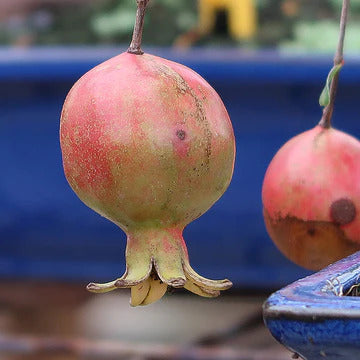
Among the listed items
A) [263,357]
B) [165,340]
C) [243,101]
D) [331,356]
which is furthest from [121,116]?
[165,340]

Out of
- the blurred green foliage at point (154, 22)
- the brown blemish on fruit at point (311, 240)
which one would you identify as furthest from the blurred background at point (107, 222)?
the brown blemish on fruit at point (311, 240)

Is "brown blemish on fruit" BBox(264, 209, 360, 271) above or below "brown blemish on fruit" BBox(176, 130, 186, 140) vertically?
below

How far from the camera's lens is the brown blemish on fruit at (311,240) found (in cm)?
72

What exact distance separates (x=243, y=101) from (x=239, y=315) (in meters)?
1.22

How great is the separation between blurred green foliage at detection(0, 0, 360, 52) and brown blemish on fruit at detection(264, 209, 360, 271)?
2.41 m

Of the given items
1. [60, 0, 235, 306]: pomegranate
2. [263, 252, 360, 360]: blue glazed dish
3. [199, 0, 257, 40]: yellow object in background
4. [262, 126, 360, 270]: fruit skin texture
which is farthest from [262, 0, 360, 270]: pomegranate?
[199, 0, 257, 40]: yellow object in background

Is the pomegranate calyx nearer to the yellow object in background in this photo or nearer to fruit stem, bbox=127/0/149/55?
fruit stem, bbox=127/0/149/55

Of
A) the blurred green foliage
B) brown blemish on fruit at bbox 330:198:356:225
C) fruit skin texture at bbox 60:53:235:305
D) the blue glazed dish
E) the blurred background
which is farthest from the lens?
the blurred green foliage

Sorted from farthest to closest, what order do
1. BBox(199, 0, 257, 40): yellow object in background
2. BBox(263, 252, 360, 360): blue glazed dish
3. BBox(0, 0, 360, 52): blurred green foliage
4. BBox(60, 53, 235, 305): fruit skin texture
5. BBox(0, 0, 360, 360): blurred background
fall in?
1. BBox(0, 0, 360, 52): blurred green foliage
2. BBox(199, 0, 257, 40): yellow object in background
3. BBox(0, 0, 360, 360): blurred background
4. BBox(60, 53, 235, 305): fruit skin texture
5. BBox(263, 252, 360, 360): blue glazed dish

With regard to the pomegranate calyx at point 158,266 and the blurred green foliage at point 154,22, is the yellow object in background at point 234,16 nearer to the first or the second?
the blurred green foliage at point 154,22

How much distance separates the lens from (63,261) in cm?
222

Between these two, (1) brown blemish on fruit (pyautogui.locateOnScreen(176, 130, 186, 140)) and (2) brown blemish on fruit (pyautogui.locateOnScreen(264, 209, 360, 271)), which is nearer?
(1) brown blemish on fruit (pyautogui.locateOnScreen(176, 130, 186, 140))

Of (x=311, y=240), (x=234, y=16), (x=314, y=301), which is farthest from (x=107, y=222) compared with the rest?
(x=314, y=301)

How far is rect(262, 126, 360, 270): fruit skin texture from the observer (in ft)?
2.35
